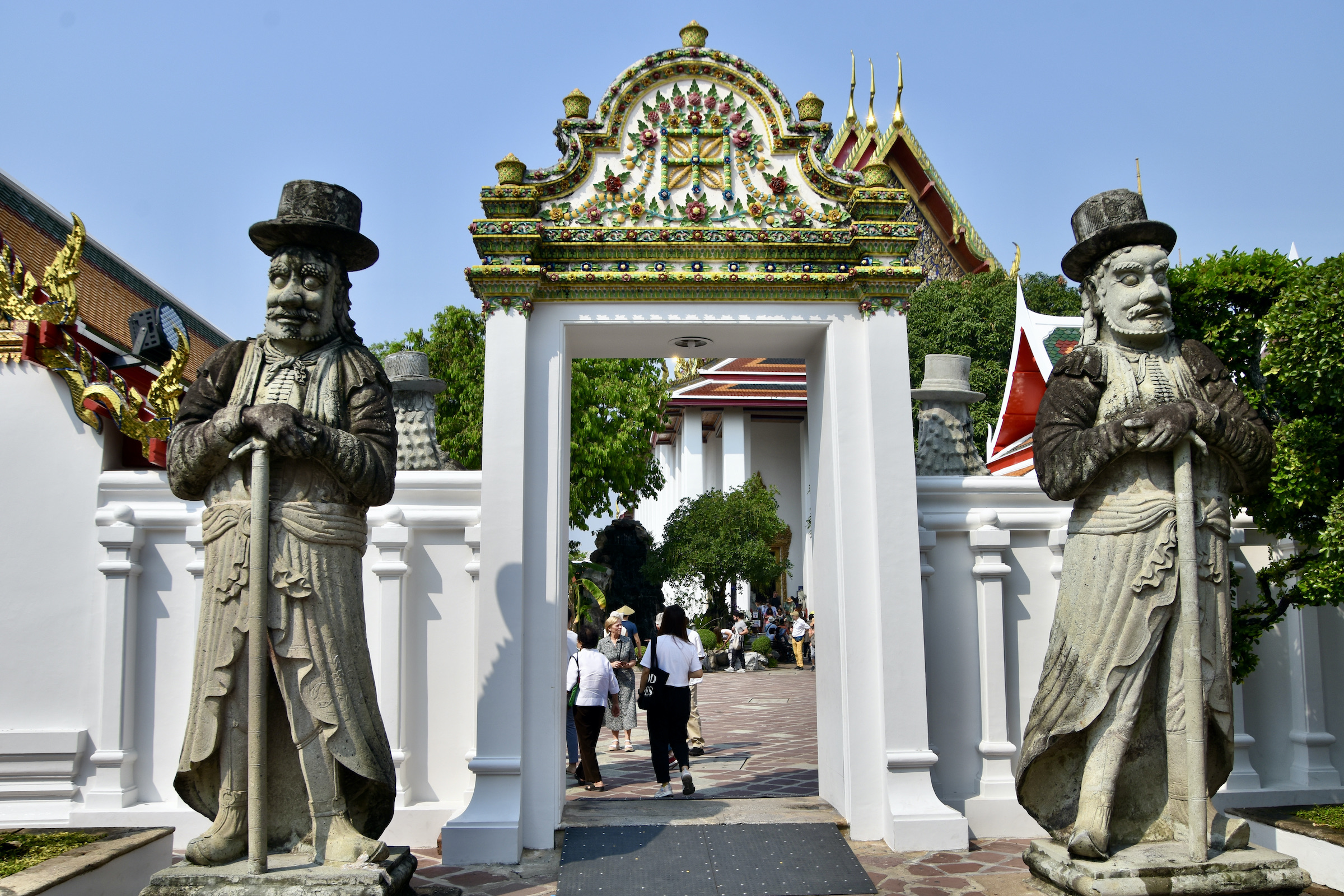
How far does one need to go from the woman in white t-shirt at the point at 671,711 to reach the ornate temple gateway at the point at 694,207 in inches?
115

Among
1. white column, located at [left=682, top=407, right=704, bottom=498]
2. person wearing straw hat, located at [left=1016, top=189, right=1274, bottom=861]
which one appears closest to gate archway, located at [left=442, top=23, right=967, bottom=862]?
person wearing straw hat, located at [left=1016, top=189, right=1274, bottom=861]

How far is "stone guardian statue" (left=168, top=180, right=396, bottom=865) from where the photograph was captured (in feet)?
14.9

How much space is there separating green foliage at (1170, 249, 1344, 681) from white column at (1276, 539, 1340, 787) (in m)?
0.25

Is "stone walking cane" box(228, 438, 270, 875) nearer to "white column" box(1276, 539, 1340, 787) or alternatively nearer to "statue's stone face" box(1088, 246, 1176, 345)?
"statue's stone face" box(1088, 246, 1176, 345)

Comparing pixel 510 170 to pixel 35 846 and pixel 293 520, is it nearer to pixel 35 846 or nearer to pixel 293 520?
pixel 293 520

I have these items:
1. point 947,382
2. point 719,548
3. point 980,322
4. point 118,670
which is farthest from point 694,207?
point 980,322

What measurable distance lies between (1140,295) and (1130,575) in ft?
4.38

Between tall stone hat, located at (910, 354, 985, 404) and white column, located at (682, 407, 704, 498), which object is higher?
white column, located at (682, 407, 704, 498)

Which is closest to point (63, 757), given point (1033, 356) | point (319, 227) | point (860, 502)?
point (319, 227)

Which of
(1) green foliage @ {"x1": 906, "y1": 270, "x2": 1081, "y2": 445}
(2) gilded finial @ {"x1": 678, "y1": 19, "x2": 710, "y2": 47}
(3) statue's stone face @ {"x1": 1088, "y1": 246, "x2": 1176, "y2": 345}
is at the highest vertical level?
(1) green foliage @ {"x1": 906, "y1": 270, "x2": 1081, "y2": 445}

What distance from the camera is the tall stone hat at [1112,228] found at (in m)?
4.89

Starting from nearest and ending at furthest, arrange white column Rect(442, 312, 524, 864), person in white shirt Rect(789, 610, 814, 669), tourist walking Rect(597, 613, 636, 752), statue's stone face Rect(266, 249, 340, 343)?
1. statue's stone face Rect(266, 249, 340, 343)
2. white column Rect(442, 312, 524, 864)
3. tourist walking Rect(597, 613, 636, 752)
4. person in white shirt Rect(789, 610, 814, 669)

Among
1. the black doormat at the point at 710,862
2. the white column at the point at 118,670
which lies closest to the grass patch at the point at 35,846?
the white column at the point at 118,670

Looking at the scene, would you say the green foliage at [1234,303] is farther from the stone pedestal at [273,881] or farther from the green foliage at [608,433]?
the green foliage at [608,433]
